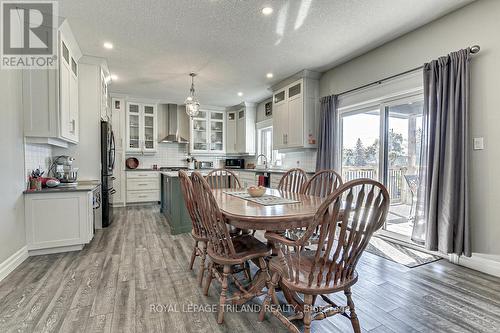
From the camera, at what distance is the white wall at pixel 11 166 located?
7.82 ft

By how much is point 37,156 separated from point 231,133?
473 centimetres

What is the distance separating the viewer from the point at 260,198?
85.7 inches

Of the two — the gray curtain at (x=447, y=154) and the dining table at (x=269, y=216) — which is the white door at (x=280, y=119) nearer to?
the gray curtain at (x=447, y=154)

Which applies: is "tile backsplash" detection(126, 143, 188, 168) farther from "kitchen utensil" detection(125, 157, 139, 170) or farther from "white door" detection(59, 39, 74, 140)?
"white door" detection(59, 39, 74, 140)

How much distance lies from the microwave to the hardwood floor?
435 centimetres

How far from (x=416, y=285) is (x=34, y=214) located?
154 inches

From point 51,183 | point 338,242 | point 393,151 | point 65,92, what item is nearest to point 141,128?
point 65,92

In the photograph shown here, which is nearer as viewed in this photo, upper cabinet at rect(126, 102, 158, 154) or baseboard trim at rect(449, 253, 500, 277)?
baseboard trim at rect(449, 253, 500, 277)

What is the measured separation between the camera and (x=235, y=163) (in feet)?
23.6

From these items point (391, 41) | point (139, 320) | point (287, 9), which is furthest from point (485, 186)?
point (139, 320)

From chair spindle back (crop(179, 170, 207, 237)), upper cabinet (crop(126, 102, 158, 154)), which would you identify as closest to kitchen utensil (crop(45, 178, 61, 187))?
chair spindle back (crop(179, 170, 207, 237))

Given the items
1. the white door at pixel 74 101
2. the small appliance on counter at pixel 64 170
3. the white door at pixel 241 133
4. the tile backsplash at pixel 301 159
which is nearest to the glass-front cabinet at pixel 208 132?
the white door at pixel 241 133

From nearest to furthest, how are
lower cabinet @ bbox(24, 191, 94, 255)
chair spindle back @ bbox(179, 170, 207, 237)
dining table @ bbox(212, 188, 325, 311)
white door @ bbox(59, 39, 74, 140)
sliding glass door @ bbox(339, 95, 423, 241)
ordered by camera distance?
dining table @ bbox(212, 188, 325, 311) < chair spindle back @ bbox(179, 170, 207, 237) < lower cabinet @ bbox(24, 191, 94, 255) < white door @ bbox(59, 39, 74, 140) < sliding glass door @ bbox(339, 95, 423, 241)

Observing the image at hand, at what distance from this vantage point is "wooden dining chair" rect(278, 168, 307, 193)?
2.87 m
